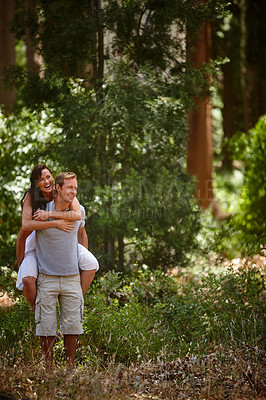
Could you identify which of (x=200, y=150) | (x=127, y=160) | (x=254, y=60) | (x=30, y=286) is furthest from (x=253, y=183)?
(x=254, y=60)

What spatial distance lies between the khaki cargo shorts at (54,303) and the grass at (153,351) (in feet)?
0.87

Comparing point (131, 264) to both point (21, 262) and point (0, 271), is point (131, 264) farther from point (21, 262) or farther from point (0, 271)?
point (21, 262)

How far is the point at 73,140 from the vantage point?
6766 millimetres

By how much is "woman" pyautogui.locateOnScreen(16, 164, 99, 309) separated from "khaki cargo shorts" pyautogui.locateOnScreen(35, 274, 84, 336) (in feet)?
0.28

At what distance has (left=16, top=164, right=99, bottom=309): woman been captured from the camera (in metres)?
4.23

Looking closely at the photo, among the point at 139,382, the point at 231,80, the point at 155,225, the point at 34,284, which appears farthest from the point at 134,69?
the point at 231,80

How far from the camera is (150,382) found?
13.8 feet

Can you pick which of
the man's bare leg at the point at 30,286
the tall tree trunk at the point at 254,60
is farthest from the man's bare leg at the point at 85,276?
the tall tree trunk at the point at 254,60

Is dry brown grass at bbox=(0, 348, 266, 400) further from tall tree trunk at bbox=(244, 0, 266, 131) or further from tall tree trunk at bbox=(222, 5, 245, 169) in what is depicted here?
tall tree trunk at bbox=(244, 0, 266, 131)

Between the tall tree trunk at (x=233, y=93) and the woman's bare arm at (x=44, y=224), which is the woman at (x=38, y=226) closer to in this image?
the woman's bare arm at (x=44, y=224)

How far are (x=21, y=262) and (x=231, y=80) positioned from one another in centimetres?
1381

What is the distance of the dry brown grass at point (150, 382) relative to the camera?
3.74 meters

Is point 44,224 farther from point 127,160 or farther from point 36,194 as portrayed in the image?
point 127,160

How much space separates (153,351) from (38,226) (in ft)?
5.72
